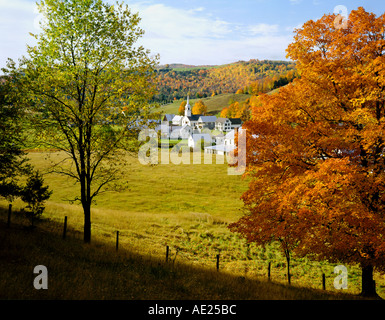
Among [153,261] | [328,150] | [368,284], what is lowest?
[368,284]

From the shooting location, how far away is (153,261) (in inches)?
579

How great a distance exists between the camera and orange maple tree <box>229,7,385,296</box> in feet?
33.2

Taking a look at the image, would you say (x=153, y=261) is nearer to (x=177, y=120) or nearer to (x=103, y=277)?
(x=103, y=277)

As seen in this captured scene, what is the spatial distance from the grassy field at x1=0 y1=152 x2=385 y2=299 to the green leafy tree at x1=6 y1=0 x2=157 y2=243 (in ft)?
8.47

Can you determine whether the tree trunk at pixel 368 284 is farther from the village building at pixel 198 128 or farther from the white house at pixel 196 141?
the white house at pixel 196 141

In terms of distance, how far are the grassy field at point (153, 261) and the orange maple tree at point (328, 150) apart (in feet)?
11.0

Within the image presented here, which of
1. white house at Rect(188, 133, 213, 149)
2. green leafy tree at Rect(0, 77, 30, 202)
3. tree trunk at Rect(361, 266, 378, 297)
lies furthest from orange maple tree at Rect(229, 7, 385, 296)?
white house at Rect(188, 133, 213, 149)

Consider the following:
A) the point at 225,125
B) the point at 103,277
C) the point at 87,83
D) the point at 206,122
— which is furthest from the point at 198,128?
the point at 103,277

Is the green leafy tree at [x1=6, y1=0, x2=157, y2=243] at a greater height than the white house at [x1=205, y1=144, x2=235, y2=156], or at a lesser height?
greater

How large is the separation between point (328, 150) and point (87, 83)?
43.3 feet

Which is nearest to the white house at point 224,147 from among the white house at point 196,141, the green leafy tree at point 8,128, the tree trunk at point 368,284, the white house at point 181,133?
the white house at point 196,141

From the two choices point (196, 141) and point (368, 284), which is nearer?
point (368, 284)

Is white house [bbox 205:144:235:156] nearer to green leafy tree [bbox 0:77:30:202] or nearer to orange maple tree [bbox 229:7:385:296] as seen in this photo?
green leafy tree [bbox 0:77:30:202]
